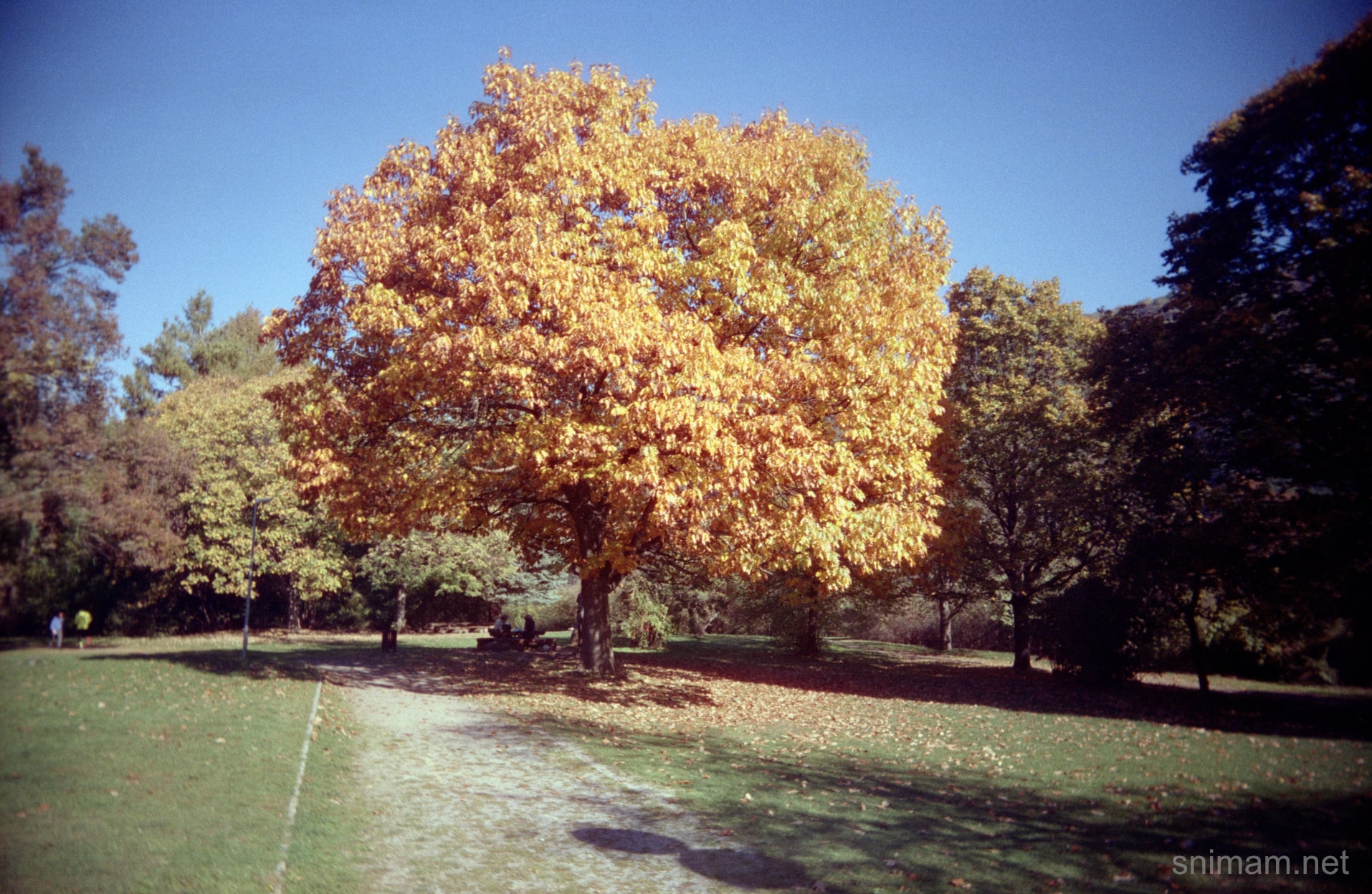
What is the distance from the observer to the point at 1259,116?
462 inches

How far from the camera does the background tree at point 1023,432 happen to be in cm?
2175

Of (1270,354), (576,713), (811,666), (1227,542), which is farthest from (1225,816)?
(811,666)

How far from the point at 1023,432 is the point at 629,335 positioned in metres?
16.2

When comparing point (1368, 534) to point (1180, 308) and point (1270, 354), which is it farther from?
point (1180, 308)

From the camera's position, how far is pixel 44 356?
6.60 m

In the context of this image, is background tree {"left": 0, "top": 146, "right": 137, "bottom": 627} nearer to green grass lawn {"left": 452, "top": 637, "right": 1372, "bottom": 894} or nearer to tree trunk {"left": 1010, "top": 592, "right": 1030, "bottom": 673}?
green grass lawn {"left": 452, "top": 637, "right": 1372, "bottom": 894}

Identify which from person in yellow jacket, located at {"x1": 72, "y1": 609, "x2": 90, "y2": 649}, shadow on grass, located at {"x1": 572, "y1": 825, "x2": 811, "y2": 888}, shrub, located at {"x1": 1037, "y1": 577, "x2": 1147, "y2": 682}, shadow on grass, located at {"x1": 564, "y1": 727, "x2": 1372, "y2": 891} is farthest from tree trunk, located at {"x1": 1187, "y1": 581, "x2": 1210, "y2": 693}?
person in yellow jacket, located at {"x1": 72, "y1": 609, "x2": 90, "y2": 649}

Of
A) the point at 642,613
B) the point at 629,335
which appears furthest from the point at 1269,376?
the point at 642,613

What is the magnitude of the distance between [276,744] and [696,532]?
6359 millimetres

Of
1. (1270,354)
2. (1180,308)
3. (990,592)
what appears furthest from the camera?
(990,592)

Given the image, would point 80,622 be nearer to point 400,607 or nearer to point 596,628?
point 596,628

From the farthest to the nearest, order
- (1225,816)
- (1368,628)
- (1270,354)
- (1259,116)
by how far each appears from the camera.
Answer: (1259,116)
(1270,354)
(1368,628)
(1225,816)

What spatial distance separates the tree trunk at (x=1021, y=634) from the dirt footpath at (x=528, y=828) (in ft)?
60.0

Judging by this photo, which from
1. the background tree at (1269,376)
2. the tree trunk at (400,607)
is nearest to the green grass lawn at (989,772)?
the background tree at (1269,376)
